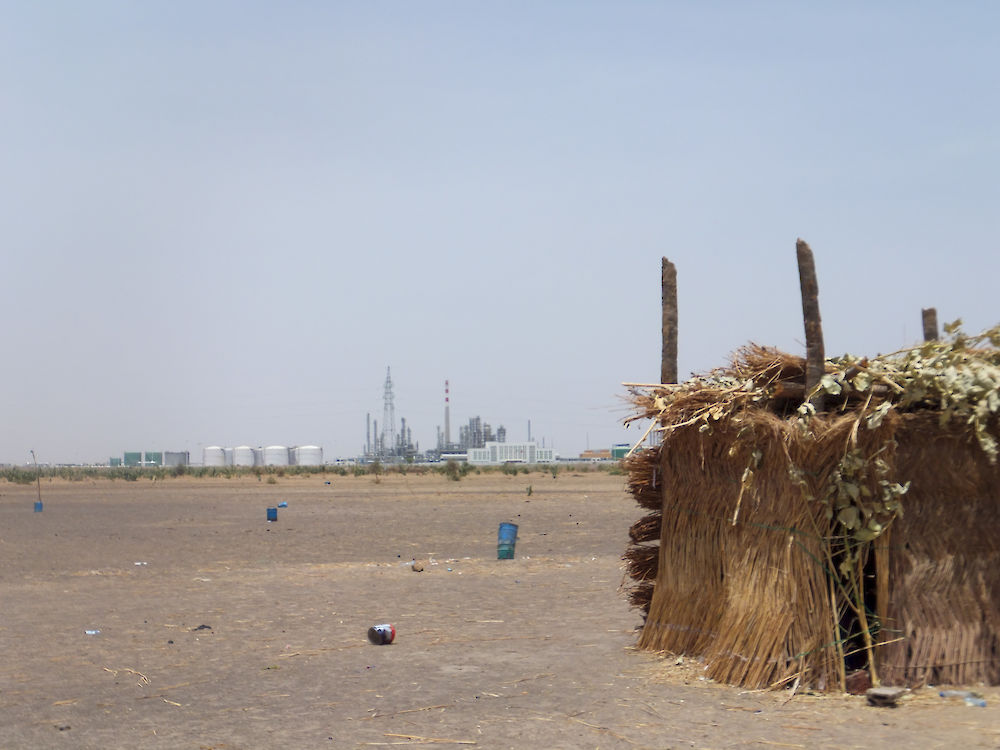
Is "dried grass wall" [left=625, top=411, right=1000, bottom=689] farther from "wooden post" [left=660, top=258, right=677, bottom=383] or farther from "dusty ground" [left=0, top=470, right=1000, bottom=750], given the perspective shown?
"wooden post" [left=660, top=258, right=677, bottom=383]

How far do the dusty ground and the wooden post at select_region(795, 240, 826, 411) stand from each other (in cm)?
246

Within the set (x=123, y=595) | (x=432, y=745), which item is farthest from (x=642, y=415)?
(x=123, y=595)

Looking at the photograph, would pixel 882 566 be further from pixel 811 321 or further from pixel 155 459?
pixel 155 459

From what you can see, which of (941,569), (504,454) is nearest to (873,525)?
(941,569)

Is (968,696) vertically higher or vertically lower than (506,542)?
lower

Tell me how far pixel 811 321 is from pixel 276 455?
14319 cm

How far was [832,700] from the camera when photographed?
7.69 metres

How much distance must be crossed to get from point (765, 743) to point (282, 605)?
8.22 m

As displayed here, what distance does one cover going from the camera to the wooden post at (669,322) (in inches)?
400

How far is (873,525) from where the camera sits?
25.3ft

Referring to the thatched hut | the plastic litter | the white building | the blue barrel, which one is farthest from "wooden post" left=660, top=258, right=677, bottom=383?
the white building

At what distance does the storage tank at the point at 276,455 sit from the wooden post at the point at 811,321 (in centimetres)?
14149

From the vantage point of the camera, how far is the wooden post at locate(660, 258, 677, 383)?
1015 cm

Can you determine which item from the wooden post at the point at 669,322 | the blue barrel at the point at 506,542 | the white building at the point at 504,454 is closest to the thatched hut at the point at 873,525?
the wooden post at the point at 669,322
